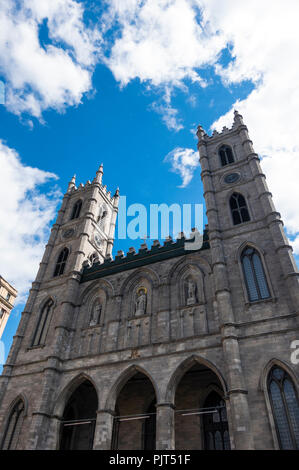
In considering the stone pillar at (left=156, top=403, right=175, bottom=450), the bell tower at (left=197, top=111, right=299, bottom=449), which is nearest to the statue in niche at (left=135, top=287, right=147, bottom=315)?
the bell tower at (left=197, top=111, right=299, bottom=449)

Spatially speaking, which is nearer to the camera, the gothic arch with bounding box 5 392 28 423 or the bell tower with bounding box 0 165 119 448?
the gothic arch with bounding box 5 392 28 423

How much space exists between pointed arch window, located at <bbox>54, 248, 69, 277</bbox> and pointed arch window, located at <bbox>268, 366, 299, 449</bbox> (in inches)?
728

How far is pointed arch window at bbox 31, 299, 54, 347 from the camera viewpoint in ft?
77.3

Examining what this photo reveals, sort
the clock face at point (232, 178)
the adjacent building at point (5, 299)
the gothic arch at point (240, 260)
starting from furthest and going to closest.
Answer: the adjacent building at point (5, 299) < the clock face at point (232, 178) < the gothic arch at point (240, 260)

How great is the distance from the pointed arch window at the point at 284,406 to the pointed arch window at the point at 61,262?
1849 cm

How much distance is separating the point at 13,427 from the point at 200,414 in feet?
36.4

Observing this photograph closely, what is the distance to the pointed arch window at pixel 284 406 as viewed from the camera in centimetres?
1355

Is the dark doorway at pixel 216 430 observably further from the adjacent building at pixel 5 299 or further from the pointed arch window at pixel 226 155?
the adjacent building at pixel 5 299

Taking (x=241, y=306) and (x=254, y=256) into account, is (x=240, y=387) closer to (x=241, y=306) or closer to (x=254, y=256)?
(x=241, y=306)

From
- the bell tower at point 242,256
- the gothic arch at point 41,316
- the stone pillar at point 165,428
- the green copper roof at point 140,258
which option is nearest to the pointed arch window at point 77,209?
the green copper roof at point 140,258

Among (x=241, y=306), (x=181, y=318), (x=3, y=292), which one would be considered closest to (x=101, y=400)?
(x=181, y=318)

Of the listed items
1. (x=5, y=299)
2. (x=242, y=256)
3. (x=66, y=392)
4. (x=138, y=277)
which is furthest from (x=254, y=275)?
(x=5, y=299)

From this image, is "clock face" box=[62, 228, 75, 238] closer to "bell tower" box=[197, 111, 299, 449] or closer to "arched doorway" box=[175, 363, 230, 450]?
"bell tower" box=[197, 111, 299, 449]
